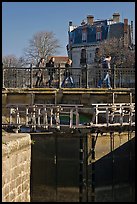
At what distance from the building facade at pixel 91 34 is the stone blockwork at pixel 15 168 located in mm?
61586

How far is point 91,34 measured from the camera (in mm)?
78625

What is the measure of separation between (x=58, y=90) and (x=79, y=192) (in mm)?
6000

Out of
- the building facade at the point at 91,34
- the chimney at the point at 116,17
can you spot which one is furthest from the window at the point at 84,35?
the chimney at the point at 116,17

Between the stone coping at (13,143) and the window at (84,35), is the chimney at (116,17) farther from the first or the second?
the stone coping at (13,143)

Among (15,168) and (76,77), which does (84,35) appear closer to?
(76,77)

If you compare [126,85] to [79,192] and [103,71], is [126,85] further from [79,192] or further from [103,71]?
[79,192]

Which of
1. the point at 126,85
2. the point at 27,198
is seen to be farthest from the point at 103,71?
the point at 27,198

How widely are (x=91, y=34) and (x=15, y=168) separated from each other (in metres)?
73.0

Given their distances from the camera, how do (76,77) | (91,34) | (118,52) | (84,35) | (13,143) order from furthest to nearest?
(84,35)
(91,34)
(118,52)
(76,77)
(13,143)

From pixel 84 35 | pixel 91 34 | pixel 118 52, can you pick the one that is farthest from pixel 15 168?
pixel 84 35

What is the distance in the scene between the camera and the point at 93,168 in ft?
43.4

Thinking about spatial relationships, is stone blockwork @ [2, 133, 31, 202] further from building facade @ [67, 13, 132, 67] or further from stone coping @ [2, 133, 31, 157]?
building facade @ [67, 13, 132, 67]

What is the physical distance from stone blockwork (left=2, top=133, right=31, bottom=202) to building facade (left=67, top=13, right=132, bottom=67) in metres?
61.6

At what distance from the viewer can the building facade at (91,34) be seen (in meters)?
71.3
